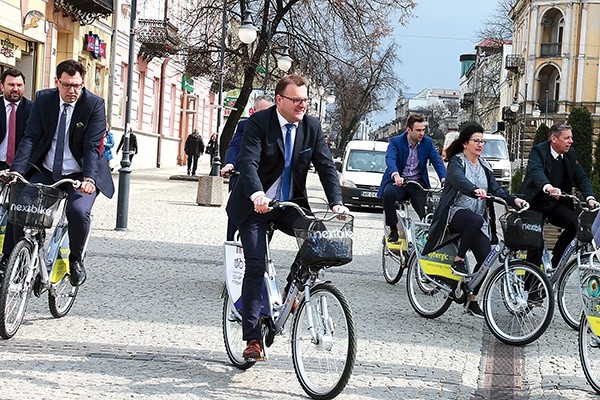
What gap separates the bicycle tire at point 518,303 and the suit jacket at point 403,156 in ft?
11.1

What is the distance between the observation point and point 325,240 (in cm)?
593

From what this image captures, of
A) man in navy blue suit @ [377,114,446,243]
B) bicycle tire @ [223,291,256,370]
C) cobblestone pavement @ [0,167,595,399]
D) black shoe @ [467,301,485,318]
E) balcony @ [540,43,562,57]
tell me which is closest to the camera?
cobblestone pavement @ [0,167,595,399]

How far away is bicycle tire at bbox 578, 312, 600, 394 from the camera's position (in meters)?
6.44

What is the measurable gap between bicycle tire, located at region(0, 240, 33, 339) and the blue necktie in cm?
185

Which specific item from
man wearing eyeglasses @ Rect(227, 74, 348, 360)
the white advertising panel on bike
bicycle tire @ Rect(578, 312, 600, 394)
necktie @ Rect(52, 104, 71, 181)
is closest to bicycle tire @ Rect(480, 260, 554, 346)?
bicycle tire @ Rect(578, 312, 600, 394)

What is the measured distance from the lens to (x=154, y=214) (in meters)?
19.9

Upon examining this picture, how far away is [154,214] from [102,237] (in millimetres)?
5068

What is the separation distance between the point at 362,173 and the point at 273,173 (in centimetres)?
2076

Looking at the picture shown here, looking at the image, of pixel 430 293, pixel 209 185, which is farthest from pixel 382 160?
pixel 430 293

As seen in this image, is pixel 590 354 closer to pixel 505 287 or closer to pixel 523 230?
pixel 505 287

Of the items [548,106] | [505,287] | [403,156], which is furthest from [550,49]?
[505,287]

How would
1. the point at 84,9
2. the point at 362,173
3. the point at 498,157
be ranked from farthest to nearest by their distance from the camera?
the point at 498,157 < the point at 84,9 < the point at 362,173

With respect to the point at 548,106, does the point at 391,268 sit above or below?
below

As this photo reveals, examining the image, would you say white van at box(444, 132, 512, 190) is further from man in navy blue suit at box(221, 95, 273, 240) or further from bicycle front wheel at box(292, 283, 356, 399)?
Answer: bicycle front wheel at box(292, 283, 356, 399)
